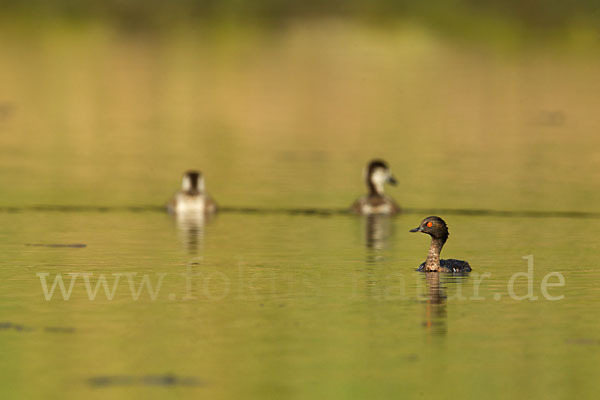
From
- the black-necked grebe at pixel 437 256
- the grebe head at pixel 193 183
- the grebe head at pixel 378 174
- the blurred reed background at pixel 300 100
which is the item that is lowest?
the black-necked grebe at pixel 437 256

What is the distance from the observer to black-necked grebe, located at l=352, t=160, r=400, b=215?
94.6 feet

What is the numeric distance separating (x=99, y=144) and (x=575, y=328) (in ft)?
90.3

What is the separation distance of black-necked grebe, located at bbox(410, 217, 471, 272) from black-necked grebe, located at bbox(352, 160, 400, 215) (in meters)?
7.98

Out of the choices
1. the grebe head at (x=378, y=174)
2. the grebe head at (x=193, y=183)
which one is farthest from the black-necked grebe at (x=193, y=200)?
the grebe head at (x=378, y=174)

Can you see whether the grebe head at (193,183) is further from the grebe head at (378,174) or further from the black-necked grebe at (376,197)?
the grebe head at (378,174)

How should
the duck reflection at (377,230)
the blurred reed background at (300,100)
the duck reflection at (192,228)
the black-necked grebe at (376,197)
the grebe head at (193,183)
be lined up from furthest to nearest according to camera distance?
the blurred reed background at (300,100), the grebe head at (193,183), the black-necked grebe at (376,197), the duck reflection at (377,230), the duck reflection at (192,228)

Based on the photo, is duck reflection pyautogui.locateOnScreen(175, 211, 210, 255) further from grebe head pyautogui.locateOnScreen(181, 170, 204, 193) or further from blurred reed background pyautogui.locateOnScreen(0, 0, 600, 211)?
blurred reed background pyautogui.locateOnScreen(0, 0, 600, 211)

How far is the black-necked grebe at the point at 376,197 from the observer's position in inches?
1136

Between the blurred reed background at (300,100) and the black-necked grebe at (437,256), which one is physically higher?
the blurred reed background at (300,100)

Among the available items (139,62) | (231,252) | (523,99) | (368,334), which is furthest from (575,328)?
(139,62)

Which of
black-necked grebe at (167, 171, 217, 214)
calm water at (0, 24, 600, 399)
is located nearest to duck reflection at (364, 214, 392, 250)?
calm water at (0, 24, 600, 399)

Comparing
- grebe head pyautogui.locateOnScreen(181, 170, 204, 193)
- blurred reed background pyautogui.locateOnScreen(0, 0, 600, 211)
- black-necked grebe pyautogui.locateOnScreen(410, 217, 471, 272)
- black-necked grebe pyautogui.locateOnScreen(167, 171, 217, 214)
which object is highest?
blurred reed background pyautogui.locateOnScreen(0, 0, 600, 211)

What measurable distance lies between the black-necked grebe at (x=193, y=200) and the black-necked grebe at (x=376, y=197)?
99.7 inches

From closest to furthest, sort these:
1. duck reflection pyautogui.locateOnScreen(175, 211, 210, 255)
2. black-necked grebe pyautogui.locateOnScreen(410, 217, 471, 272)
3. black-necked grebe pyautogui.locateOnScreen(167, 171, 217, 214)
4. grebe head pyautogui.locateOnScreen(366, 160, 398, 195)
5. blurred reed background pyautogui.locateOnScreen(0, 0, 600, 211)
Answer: black-necked grebe pyautogui.locateOnScreen(410, 217, 471, 272) → duck reflection pyautogui.locateOnScreen(175, 211, 210, 255) → black-necked grebe pyautogui.locateOnScreen(167, 171, 217, 214) → grebe head pyautogui.locateOnScreen(366, 160, 398, 195) → blurred reed background pyautogui.locateOnScreen(0, 0, 600, 211)
